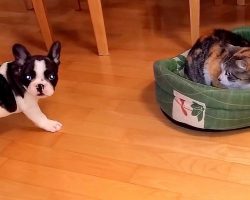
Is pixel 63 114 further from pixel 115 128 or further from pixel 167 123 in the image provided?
pixel 167 123

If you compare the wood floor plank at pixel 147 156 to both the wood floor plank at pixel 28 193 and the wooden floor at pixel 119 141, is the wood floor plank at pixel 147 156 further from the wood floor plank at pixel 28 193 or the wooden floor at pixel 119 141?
the wood floor plank at pixel 28 193

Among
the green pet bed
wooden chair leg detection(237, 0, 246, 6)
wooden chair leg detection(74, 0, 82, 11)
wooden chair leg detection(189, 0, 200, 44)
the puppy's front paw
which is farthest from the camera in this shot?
wooden chair leg detection(74, 0, 82, 11)

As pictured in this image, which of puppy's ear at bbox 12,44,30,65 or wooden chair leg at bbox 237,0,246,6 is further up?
puppy's ear at bbox 12,44,30,65

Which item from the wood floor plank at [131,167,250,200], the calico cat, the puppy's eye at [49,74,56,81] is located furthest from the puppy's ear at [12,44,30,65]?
the calico cat

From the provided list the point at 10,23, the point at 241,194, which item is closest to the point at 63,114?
the point at 241,194

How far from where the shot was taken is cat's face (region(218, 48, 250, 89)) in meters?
1.46

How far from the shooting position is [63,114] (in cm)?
167

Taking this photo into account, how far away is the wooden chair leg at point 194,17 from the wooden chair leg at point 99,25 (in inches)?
16.5

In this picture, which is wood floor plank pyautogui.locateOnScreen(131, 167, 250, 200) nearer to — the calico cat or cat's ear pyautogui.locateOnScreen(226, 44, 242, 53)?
the calico cat

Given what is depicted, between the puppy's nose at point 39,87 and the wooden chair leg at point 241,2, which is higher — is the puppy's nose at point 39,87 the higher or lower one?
the higher one

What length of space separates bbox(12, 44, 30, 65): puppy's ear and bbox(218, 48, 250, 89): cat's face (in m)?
0.71

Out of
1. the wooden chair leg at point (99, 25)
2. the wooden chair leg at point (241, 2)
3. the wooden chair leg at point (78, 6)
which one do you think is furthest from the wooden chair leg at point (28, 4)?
the wooden chair leg at point (241, 2)

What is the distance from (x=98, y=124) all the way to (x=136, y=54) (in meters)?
0.55

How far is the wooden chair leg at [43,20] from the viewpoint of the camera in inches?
80.4
